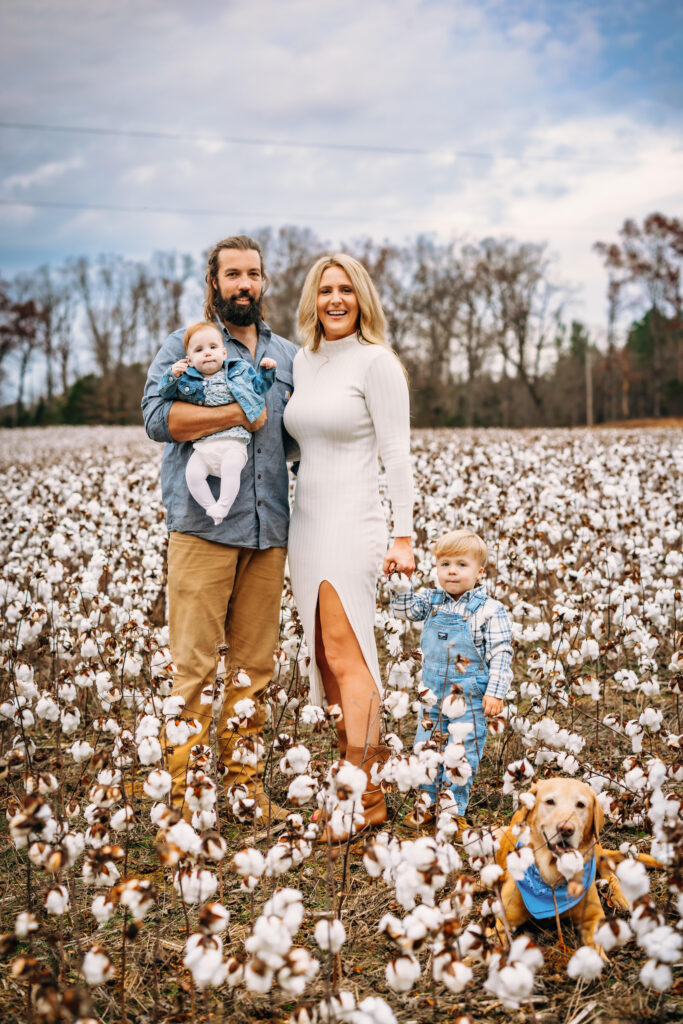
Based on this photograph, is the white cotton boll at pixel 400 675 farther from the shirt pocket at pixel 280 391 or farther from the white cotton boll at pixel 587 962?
the white cotton boll at pixel 587 962

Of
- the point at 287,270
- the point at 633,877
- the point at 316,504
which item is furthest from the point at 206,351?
the point at 287,270

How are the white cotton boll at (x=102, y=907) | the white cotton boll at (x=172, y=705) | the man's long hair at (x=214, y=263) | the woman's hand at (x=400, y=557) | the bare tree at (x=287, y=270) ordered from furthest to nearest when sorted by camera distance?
the bare tree at (x=287, y=270) < the man's long hair at (x=214, y=263) < the woman's hand at (x=400, y=557) < the white cotton boll at (x=172, y=705) < the white cotton boll at (x=102, y=907)

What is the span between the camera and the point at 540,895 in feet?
9.16

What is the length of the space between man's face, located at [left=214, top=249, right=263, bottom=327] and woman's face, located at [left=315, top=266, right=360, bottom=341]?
32 centimetres

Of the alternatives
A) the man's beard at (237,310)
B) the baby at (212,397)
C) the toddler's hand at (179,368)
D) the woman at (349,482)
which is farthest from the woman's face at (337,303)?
the toddler's hand at (179,368)

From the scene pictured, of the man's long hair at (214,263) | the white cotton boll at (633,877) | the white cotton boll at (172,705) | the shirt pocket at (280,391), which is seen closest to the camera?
the white cotton boll at (633,877)

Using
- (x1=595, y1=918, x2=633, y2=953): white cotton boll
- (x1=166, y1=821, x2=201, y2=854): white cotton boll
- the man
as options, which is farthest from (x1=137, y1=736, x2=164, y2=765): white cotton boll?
(x1=595, y1=918, x2=633, y2=953): white cotton boll

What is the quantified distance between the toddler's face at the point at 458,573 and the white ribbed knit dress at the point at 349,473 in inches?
9.6

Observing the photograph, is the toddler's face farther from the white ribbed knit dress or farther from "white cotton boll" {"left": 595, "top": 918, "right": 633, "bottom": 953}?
"white cotton boll" {"left": 595, "top": 918, "right": 633, "bottom": 953}

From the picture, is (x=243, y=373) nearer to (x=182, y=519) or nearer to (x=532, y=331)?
(x=182, y=519)

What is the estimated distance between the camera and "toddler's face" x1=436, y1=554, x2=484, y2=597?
12.0 feet

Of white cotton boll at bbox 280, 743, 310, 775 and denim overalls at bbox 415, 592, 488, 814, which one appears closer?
white cotton boll at bbox 280, 743, 310, 775

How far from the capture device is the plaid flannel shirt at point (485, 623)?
11.4 feet

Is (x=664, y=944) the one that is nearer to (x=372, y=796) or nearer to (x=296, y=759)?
(x=296, y=759)
